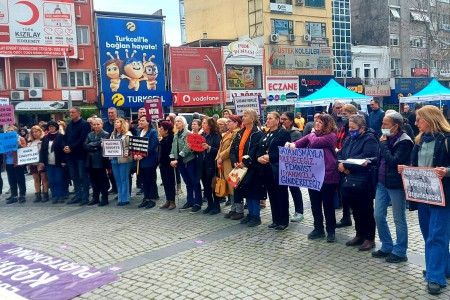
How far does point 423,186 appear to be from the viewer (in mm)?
5109

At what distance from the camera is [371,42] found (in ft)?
176

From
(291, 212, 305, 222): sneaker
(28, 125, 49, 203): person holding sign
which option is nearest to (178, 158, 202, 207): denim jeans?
(291, 212, 305, 222): sneaker

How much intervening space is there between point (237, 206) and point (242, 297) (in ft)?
11.9

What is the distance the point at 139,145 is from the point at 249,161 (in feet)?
9.97

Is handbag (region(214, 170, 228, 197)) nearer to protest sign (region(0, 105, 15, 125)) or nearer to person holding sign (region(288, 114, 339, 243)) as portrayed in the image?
person holding sign (region(288, 114, 339, 243))

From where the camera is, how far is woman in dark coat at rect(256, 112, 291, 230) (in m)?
7.69

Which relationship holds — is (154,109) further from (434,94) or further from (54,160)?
(434,94)

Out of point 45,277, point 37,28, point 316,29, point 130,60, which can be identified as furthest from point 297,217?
point 316,29

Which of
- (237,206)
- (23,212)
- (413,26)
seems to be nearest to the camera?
(237,206)

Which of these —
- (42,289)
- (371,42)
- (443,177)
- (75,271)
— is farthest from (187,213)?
(371,42)

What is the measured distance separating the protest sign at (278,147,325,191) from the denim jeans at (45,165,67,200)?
621 centimetres

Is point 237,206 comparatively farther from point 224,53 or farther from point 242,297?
point 224,53

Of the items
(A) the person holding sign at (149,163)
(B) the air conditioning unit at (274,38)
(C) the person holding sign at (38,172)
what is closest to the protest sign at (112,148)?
(A) the person holding sign at (149,163)

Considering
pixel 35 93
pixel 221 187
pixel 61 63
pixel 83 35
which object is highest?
pixel 83 35
